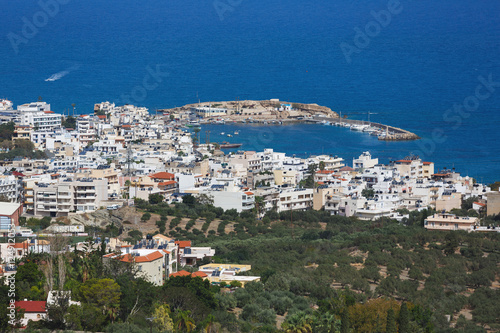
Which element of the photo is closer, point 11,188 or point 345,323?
point 345,323

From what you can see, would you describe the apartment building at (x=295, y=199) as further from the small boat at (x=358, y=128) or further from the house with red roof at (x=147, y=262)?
the small boat at (x=358, y=128)

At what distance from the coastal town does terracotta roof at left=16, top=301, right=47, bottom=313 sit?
0.02 metres

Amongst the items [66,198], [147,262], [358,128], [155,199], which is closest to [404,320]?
[147,262]

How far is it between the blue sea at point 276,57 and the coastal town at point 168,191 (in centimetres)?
2259

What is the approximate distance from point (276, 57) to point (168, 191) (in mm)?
98507

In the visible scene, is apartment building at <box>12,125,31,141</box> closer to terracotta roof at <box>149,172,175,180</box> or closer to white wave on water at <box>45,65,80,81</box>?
terracotta roof at <box>149,172,175,180</box>

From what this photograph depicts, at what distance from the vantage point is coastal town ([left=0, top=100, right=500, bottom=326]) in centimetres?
2220

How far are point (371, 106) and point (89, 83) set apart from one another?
34.4 m

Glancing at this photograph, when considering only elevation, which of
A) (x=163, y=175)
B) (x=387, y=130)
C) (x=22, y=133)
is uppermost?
(x=387, y=130)

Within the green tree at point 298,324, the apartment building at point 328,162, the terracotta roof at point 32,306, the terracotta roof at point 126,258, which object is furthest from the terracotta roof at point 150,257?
the apartment building at point 328,162

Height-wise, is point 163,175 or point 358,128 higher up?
point 358,128

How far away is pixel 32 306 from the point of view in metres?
15.8

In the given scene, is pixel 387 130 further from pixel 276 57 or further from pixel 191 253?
pixel 276 57

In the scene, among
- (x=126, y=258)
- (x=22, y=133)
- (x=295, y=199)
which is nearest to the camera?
(x=126, y=258)
